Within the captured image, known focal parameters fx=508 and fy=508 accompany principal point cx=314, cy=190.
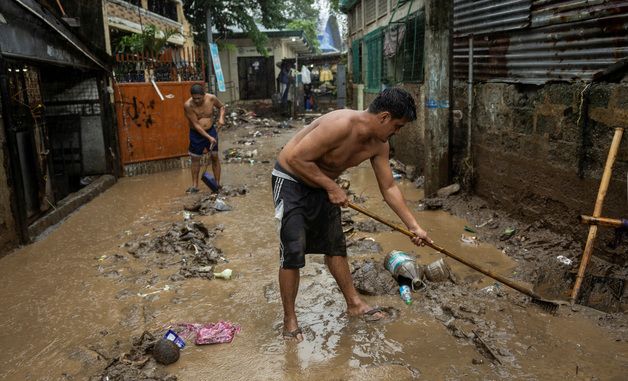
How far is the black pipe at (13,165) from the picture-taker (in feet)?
18.3

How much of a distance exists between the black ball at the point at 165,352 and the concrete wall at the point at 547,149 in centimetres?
373

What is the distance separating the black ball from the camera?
3.32 meters

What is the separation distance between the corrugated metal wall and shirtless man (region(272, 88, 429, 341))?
217 cm

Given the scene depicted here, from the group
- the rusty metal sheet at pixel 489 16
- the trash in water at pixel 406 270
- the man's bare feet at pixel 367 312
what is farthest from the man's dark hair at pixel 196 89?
the man's bare feet at pixel 367 312

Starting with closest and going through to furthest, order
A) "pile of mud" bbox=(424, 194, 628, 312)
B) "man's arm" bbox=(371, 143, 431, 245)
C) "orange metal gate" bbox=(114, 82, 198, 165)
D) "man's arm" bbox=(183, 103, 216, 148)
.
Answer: "man's arm" bbox=(371, 143, 431, 245) < "pile of mud" bbox=(424, 194, 628, 312) < "man's arm" bbox=(183, 103, 216, 148) < "orange metal gate" bbox=(114, 82, 198, 165)

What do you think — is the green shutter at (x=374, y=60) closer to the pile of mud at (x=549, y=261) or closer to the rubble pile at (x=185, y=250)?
the pile of mud at (x=549, y=261)

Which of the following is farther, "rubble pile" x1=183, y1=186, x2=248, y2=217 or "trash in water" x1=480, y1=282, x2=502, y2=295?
"rubble pile" x1=183, y1=186, x2=248, y2=217

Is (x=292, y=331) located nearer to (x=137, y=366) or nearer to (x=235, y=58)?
(x=137, y=366)

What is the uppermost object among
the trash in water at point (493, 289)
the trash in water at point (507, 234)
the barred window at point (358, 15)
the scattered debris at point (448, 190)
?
the barred window at point (358, 15)

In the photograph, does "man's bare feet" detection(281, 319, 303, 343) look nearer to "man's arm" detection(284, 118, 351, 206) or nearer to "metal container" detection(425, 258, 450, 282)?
"man's arm" detection(284, 118, 351, 206)

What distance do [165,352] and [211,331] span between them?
44 centimetres

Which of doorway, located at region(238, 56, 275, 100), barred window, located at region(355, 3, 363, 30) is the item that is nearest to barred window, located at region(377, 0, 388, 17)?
barred window, located at region(355, 3, 363, 30)

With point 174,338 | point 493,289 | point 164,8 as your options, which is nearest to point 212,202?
point 174,338

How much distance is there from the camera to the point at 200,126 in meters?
8.26
